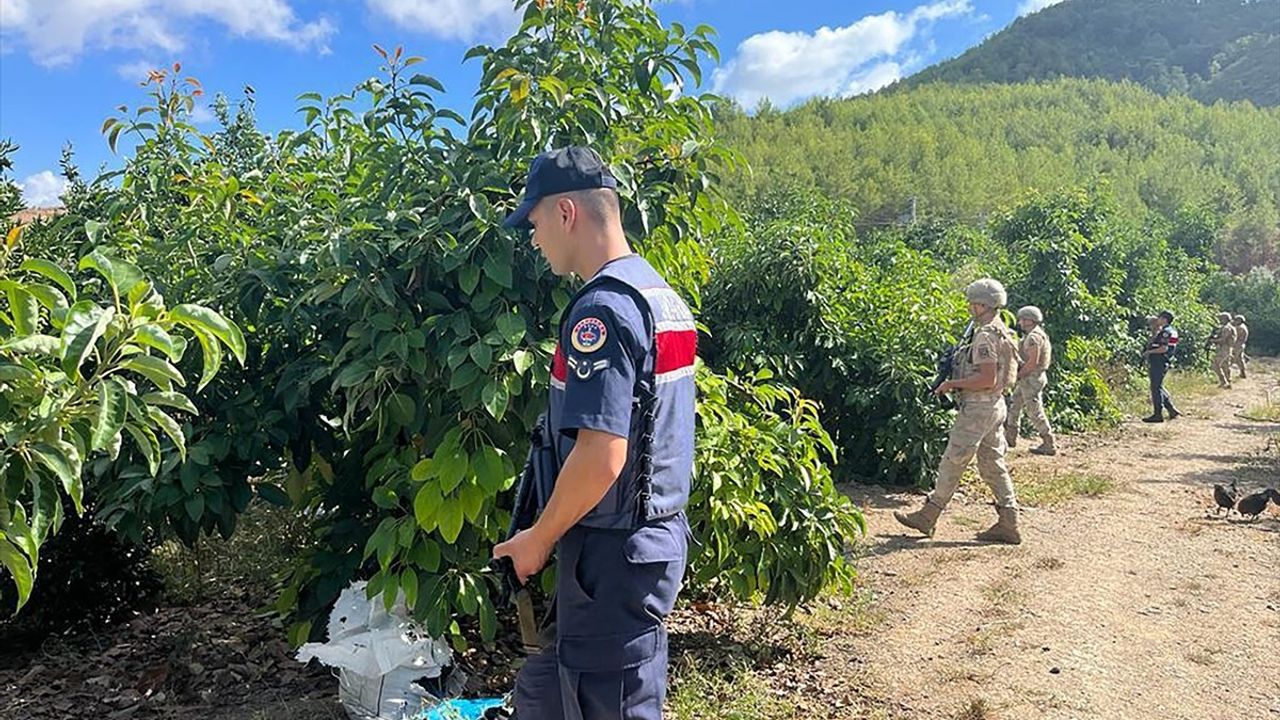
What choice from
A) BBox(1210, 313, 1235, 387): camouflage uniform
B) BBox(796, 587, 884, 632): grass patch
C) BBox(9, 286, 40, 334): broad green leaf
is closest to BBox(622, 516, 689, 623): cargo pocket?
BBox(9, 286, 40, 334): broad green leaf

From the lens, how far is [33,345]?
1.55 m

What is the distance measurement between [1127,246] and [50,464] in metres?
15.6

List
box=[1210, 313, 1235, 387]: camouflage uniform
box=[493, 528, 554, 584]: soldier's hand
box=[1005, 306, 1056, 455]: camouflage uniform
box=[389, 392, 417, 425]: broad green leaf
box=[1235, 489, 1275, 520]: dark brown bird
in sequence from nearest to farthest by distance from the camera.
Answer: box=[493, 528, 554, 584]: soldier's hand → box=[389, 392, 417, 425]: broad green leaf → box=[1235, 489, 1275, 520]: dark brown bird → box=[1005, 306, 1056, 455]: camouflage uniform → box=[1210, 313, 1235, 387]: camouflage uniform

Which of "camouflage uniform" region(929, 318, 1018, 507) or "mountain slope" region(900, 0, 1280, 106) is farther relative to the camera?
"mountain slope" region(900, 0, 1280, 106)

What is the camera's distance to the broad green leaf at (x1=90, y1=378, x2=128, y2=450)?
1506mm

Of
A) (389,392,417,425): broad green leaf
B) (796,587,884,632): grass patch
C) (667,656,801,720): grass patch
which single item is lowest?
(796,587,884,632): grass patch

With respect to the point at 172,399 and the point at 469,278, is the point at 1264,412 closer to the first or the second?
the point at 469,278

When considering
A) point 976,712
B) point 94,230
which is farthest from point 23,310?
point 976,712

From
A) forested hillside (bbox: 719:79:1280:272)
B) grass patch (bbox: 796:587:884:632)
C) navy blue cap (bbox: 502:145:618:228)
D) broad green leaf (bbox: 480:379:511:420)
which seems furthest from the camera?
forested hillside (bbox: 719:79:1280:272)

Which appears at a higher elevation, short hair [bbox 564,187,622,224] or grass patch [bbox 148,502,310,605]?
short hair [bbox 564,187,622,224]

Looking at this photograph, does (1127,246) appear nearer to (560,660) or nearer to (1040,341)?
(1040,341)

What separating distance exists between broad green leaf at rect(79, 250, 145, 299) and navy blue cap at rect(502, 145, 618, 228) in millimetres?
941

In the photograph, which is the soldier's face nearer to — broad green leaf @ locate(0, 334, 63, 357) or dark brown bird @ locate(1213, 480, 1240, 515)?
broad green leaf @ locate(0, 334, 63, 357)

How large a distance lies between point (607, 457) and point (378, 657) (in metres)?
1.48
